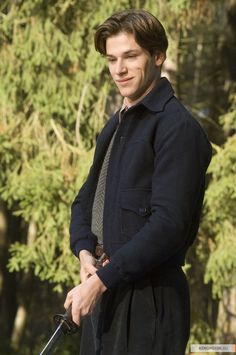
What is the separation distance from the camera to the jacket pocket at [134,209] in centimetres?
206

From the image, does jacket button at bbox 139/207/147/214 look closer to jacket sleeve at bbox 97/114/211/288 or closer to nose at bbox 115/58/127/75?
jacket sleeve at bbox 97/114/211/288

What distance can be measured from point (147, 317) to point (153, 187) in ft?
1.10

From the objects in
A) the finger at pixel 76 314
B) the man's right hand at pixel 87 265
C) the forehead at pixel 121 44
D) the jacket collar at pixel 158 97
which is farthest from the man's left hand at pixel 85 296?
the forehead at pixel 121 44

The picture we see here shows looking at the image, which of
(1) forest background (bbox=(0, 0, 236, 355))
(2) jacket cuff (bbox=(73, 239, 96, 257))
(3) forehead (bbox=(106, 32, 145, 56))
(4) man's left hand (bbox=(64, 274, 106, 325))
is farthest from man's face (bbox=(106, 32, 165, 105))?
(1) forest background (bbox=(0, 0, 236, 355))

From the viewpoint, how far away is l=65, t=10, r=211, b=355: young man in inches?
78.1

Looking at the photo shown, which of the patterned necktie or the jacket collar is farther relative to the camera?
the patterned necktie

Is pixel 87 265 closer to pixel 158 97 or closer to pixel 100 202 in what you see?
pixel 100 202

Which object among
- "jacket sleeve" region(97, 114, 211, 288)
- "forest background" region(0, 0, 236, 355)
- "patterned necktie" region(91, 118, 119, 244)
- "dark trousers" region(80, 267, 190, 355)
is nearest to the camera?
"jacket sleeve" region(97, 114, 211, 288)

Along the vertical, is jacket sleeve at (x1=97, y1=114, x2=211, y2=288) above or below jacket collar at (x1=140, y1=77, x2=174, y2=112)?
below

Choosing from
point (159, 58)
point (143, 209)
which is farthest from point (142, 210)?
point (159, 58)

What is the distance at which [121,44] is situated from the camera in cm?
213

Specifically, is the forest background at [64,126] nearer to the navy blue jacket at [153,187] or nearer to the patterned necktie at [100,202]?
the patterned necktie at [100,202]

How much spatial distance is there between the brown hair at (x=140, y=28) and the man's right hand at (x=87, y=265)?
57 centimetres

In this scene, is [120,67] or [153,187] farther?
[120,67]
